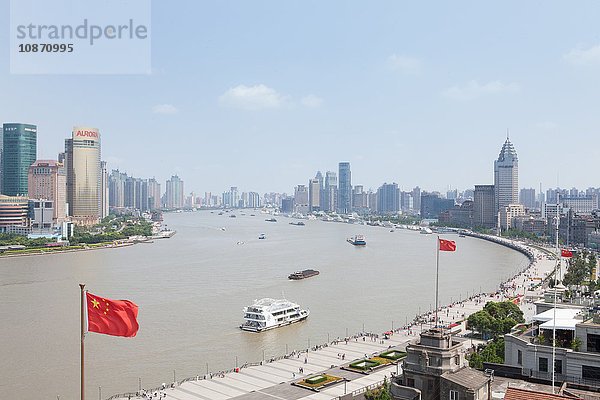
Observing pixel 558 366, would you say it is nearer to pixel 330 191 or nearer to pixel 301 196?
pixel 330 191

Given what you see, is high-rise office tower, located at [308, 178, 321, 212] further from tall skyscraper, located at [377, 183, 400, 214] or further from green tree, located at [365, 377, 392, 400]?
green tree, located at [365, 377, 392, 400]

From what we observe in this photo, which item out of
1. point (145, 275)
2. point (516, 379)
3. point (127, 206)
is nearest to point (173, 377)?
point (516, 379)

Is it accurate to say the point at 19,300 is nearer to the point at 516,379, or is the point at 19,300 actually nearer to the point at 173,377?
the point at 173,377

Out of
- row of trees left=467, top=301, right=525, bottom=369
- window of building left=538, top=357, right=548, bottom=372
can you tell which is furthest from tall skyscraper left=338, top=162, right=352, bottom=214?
window of building left=538, top=357, right=548, bottom=372

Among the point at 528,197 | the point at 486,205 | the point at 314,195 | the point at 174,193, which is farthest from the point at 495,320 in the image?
the point at 174,193

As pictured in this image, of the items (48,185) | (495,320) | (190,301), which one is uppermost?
(48,185)

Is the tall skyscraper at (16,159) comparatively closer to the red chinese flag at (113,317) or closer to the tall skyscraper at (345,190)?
the red chinese flag at (113,317)
